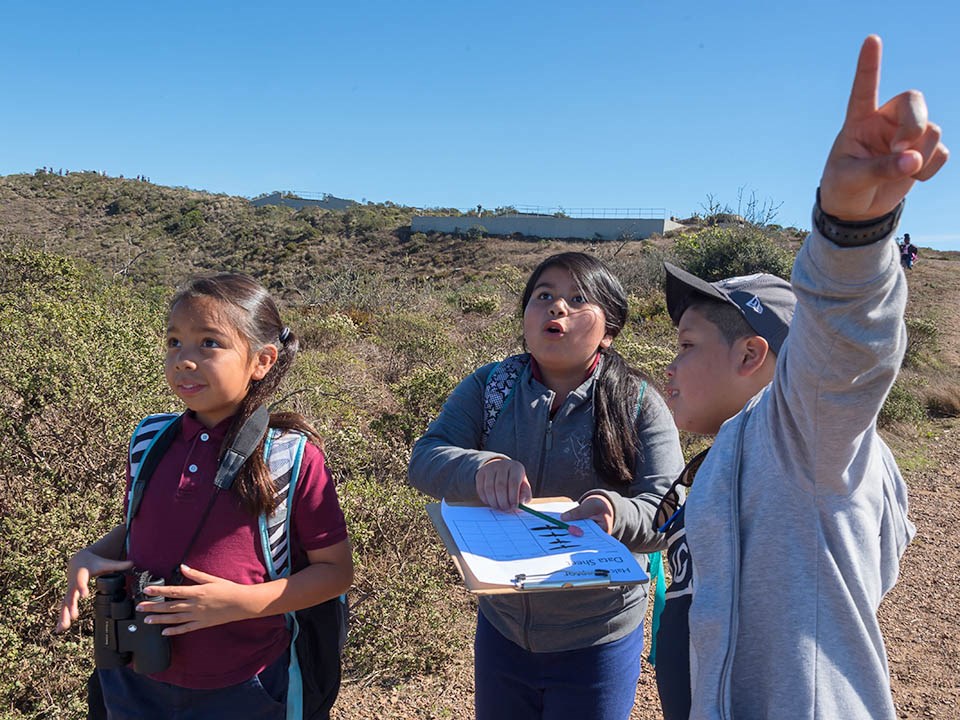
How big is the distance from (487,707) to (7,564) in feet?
6.29

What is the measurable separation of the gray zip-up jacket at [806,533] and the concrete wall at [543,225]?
128 feet

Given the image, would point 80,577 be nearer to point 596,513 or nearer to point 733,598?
point 596,513

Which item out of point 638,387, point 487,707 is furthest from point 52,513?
point 638,387

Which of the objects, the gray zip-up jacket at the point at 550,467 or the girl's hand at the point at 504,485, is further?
the gray zip-up jacket at the point at 550,467

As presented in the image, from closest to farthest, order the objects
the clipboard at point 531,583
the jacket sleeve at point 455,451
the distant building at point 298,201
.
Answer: the clipboard at point 531,583
the jacket sleeve at point 455,451
the distant building at point 298,201

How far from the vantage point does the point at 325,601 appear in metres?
1.64

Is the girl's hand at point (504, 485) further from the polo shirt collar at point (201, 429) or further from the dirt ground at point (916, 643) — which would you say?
the dirt ground at point (916, 643)

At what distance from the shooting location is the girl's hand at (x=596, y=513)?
1.43m

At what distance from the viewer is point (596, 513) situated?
144 centimetres

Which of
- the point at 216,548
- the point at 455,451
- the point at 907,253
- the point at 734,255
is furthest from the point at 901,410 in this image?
the point at 907,253

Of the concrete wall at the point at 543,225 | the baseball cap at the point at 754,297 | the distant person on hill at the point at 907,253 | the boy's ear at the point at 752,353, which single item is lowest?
the boy's ear at the point at 752,353

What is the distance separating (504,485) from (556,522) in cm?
14

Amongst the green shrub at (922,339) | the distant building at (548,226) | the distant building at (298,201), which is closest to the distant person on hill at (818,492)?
the green shrub at (922,339)

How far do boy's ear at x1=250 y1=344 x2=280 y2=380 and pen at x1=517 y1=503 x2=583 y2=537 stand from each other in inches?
28.5
